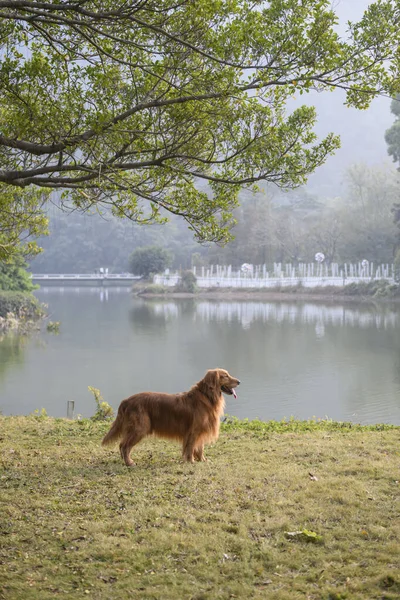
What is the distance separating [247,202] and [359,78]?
61.4 metres

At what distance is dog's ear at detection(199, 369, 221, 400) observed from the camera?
614 centimetres

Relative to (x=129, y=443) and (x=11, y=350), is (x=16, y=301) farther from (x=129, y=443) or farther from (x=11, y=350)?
(x=129, y=443)

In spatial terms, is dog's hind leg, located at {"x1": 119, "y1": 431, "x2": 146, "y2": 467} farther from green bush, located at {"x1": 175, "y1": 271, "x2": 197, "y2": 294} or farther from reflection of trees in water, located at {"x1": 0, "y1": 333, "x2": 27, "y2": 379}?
green bush, located at {"x1": 175, "y1": 271, "x2": 197, "y2": 294}

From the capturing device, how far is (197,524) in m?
4.24

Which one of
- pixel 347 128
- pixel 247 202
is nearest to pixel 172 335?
pixel 247 202

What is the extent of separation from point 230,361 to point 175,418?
1302cm

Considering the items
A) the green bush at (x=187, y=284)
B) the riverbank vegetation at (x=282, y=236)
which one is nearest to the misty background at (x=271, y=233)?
the riverbank vegetation at (x=282, y=236)

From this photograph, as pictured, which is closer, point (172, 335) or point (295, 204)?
point (172, 335)

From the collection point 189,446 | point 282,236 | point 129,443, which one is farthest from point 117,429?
point 282,236

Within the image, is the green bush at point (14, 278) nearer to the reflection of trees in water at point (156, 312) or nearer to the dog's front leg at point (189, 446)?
the reflection of trees in water at point (156, 312)

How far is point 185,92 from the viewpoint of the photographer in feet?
19.0

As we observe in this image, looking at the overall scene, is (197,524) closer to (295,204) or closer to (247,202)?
(247,202)

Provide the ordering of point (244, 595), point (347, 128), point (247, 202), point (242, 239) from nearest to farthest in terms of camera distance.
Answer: point (244, 595) < point (242, 239) < point (247, 202) < point (347, 128)

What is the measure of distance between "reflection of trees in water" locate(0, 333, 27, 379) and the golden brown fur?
34.9 feet
